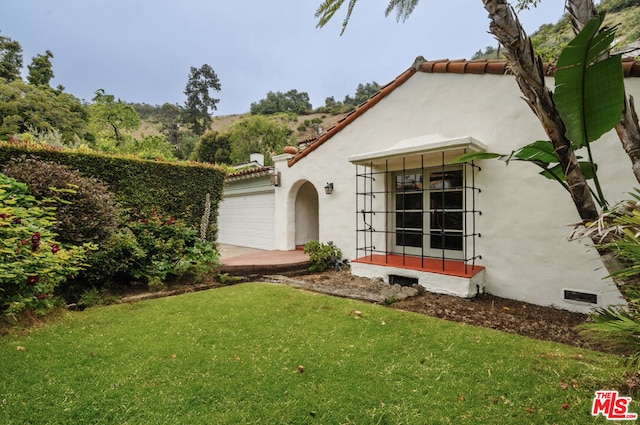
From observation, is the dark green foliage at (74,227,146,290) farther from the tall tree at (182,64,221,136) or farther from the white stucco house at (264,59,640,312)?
the tall tree at (182,64,221,136)

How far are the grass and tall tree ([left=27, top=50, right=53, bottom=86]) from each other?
111 ft

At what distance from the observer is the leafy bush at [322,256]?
27.2 feet

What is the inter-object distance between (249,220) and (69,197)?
25.5 feet

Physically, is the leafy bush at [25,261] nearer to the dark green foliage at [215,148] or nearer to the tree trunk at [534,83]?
the tree trunk at [534,83]

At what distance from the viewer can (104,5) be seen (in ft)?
66.4

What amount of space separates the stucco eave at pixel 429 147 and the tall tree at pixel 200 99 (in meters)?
51.8

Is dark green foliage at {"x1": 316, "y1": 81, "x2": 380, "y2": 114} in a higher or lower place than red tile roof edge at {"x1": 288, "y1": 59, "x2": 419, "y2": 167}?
higher

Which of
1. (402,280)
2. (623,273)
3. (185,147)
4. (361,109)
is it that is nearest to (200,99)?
(185,147)

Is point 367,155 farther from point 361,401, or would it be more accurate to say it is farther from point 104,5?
point 104,5

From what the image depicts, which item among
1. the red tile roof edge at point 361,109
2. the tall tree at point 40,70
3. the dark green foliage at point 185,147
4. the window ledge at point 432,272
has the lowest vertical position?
the window ledge at point 432,272

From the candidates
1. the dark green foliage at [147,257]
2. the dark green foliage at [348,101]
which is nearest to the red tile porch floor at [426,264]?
the dark green foliage at [147,257]

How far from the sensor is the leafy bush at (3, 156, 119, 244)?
5109 millimetres

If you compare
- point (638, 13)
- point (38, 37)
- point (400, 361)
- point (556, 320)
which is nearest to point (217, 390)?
point (400, 361)

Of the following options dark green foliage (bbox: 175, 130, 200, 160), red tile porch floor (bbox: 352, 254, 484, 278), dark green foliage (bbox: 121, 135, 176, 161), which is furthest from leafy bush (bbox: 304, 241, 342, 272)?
dark green foliage (bbox: 175, 130, 200, 160)
